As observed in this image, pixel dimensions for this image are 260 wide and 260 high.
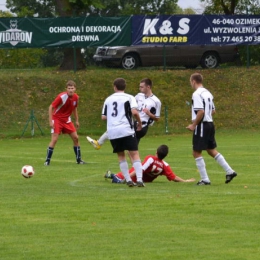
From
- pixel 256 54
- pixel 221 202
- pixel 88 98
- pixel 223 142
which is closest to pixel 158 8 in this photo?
pixel 256 54

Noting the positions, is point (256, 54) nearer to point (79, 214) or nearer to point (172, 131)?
point (172, 131)

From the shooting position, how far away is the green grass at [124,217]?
877 centimetres

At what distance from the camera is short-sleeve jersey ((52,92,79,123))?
64.3 ft

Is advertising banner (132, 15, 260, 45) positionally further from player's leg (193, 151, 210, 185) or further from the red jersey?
player's leg (193, 151, 210, 185)

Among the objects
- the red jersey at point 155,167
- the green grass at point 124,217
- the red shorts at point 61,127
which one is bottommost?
the green grass at point 124,217

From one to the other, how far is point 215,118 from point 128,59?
224 inches

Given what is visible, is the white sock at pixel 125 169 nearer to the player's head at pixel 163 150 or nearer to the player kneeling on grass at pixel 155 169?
the player kneeling on grass at pixel 155 169

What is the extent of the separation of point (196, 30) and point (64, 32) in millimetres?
5889

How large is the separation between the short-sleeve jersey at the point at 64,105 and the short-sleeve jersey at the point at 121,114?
5.56 metres

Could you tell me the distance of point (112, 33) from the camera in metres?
36.2

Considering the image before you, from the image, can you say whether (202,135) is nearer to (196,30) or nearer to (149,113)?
(149,113)

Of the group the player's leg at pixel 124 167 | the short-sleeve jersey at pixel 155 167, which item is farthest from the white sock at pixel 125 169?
the short-sleeve jersey at pixel 155 167

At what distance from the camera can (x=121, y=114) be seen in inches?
556

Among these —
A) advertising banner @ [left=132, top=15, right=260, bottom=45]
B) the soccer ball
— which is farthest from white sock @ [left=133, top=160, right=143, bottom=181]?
advertising banner @ [left=132, top=15, right=260, bottom=45]
